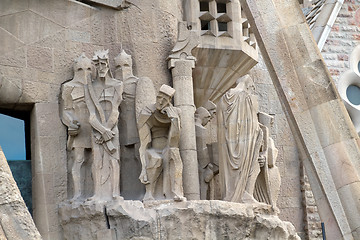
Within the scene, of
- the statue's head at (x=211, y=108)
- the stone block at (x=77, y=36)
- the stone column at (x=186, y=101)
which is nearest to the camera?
the stone column at (x=186, y=101)

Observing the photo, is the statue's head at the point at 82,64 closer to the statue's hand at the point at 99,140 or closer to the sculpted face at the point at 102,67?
the sculpted face at the point at 102,67

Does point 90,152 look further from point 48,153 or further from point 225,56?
point 225,56

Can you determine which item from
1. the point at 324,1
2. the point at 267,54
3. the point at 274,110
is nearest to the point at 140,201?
the point at 267,54

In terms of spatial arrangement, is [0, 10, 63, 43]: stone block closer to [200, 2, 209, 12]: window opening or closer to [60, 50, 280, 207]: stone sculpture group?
[60, 50, 280, 207]: stone sculpture group

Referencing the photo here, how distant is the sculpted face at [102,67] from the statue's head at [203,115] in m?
1.41

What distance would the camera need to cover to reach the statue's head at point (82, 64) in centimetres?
1214

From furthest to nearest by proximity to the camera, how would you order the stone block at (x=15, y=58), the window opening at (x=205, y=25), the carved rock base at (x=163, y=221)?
1. the window opening at (x=205, y=25)
2. the stone block at (x=15, y=58)
3. the carved rock base at (x=163, y=221)

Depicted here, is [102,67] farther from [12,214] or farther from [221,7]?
[12,214]

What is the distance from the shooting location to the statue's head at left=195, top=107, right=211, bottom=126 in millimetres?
12703

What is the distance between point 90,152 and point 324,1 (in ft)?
21.5

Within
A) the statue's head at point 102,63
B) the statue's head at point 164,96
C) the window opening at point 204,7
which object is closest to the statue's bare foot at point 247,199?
the statue's head at point 164,96

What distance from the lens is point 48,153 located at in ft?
39.3

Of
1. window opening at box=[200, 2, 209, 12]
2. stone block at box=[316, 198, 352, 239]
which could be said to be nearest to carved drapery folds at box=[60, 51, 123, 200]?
window opening at box=[200, 2, 209, 12]

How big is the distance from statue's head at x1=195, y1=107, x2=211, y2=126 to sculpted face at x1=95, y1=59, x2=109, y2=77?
55.5 inches
